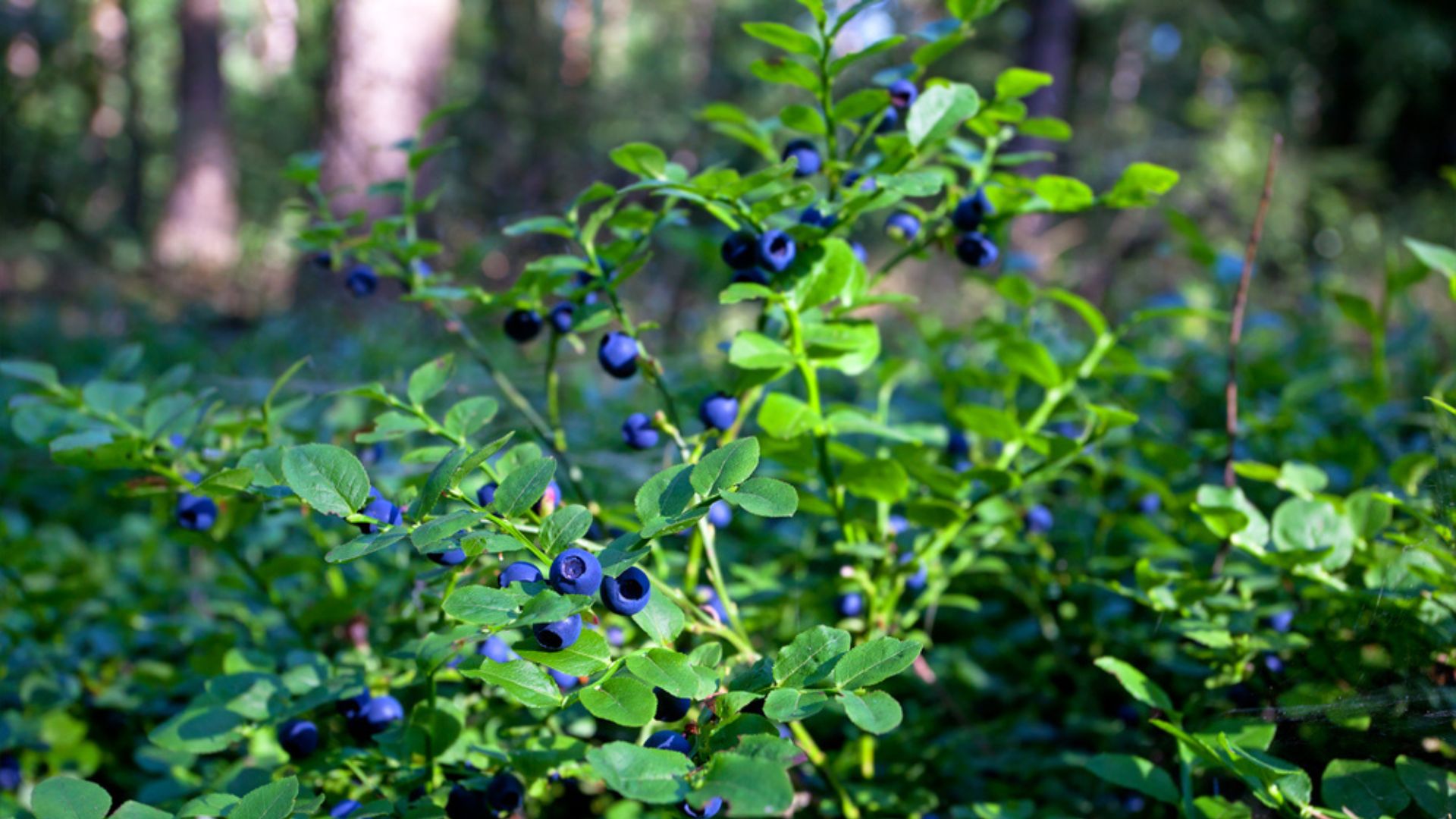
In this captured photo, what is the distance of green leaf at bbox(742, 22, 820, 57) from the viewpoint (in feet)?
3.42

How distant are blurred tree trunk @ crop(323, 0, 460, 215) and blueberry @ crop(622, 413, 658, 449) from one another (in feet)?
15.7

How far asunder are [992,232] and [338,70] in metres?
5.30

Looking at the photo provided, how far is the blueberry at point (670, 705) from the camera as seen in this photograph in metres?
0.76

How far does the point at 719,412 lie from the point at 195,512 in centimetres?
62

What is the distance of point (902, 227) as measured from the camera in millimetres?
1252

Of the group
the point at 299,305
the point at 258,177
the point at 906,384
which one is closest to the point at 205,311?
the point at 299,305

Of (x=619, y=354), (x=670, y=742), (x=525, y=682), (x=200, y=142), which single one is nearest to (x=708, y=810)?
(x=670, y=742)

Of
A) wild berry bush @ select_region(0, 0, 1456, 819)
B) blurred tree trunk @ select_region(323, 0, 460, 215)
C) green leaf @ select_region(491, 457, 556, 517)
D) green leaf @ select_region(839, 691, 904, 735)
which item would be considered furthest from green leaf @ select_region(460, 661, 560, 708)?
blurred tree trunk @ select_region(323, 0, 460, 215)

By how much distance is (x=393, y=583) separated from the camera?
131 cm

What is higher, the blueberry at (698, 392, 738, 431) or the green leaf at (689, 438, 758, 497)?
the green leaf at (689, 438, 758, 497)

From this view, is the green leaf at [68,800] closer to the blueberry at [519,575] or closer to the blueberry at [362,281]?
the blueberry at [519,575]

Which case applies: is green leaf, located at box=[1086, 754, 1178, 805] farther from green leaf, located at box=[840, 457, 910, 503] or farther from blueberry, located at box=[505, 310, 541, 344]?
blueberry, located at box=[505, 310, 541, 344]

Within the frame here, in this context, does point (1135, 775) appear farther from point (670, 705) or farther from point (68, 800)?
point (68, 800)

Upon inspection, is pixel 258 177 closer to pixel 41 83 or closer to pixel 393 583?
pixel 41 83
